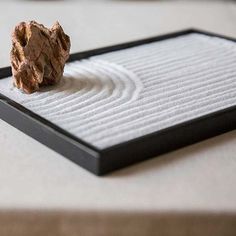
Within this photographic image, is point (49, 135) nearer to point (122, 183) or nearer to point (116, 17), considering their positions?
point (122, 183)

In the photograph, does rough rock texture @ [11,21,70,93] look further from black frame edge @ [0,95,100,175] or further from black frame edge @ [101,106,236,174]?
black frame edge @ [101,106,236,174]

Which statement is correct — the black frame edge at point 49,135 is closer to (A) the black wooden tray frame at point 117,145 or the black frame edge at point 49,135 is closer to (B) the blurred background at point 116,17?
(A) the black wooden tray frame at point 117,145

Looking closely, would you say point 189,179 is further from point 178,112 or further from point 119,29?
point 119,29

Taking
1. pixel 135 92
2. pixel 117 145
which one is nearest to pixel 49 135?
pixel 117 145

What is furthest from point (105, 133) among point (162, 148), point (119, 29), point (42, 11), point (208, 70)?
point (42, 11)

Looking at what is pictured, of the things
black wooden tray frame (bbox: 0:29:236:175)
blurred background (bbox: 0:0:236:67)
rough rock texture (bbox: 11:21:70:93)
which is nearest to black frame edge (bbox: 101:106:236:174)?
black wooden tray frame (bbox: 0:29:236:175)

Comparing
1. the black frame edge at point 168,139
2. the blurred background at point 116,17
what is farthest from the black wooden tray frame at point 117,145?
the blurred background at point 116,17
